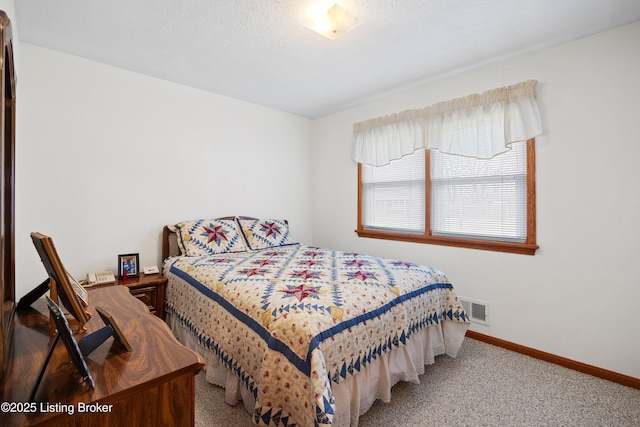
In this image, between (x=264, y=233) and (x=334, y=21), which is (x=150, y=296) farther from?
(x=334, y=21)

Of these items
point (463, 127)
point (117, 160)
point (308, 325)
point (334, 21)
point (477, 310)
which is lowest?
point (477, 310)

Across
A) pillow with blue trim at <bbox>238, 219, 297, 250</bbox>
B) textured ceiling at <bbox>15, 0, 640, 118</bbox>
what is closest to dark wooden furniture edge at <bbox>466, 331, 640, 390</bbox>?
pillow with blue trim at <bbox>238, 219, 297, 250</bbox>

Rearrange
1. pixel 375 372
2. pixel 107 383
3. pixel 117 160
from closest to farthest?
pixel 107 383, pixel 375 372, pixel 117 160

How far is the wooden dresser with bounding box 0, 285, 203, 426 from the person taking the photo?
745 millimetres

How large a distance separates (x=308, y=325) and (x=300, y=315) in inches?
3.3

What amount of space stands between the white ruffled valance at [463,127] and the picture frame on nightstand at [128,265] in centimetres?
263

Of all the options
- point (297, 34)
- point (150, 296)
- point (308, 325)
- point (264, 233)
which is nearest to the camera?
point (308, 325)

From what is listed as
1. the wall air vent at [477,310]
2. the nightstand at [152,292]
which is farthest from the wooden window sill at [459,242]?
the nightstand at [152,292]

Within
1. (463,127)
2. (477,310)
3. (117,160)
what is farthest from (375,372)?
(117,160)

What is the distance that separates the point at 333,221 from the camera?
4078mm

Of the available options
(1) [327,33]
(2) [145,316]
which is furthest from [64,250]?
(1) [327,33]

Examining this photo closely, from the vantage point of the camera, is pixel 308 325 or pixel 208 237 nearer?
pixel 308 325

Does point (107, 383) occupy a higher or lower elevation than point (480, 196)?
lower

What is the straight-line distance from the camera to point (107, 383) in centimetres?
83
